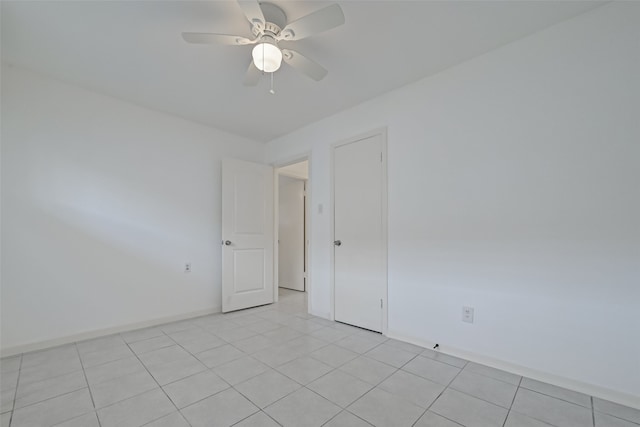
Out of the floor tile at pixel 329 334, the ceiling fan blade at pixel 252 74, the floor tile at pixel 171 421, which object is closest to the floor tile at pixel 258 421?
the floor tile at pixel 171 421

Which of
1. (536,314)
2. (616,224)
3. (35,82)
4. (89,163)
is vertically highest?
(35,82)

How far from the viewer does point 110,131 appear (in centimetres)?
273

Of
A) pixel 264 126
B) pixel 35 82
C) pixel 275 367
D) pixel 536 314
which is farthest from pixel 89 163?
pixel 536 314

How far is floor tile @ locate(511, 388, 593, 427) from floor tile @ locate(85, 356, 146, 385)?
8.20 feet

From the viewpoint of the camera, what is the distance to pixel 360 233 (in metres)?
2.86

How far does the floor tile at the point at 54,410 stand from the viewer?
1.41 metres

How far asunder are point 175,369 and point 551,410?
2410 mm

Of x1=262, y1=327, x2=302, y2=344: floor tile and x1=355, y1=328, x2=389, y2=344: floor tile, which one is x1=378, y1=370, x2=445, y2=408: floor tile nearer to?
x1=355, y1=328, x2=389, y2=344: floor tile

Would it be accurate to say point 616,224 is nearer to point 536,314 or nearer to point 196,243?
point 536,314

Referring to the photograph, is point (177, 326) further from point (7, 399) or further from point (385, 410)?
point (385, 410)

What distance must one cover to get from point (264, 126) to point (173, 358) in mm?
2716

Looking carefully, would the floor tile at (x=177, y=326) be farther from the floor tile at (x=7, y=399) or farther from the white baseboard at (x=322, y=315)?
the white baseboard at (x=322, y=315)

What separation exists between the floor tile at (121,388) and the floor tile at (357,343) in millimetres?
1466

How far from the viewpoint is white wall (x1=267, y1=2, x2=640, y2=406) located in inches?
62.1
